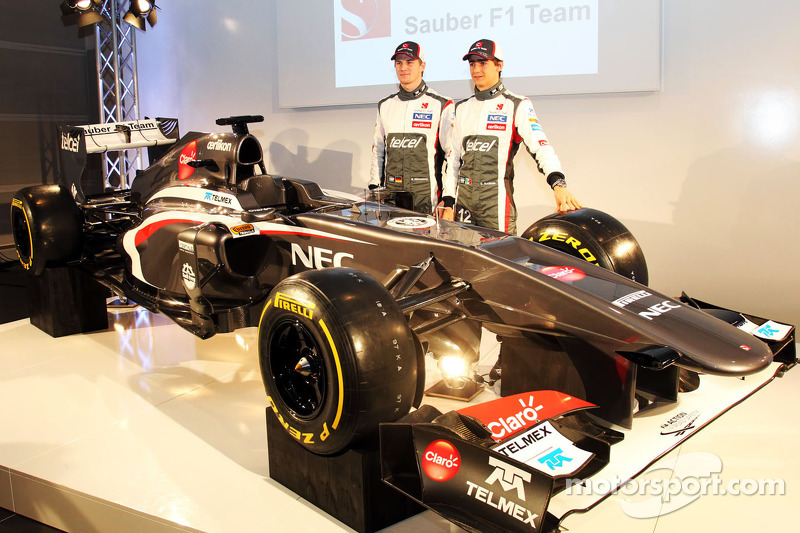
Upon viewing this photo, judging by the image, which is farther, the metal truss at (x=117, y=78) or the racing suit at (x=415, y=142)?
the metal truss at (x=117, y=78)

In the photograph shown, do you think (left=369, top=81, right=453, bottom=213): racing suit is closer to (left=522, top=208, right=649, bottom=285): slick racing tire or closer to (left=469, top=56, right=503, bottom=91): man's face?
(left=469, top=56, right=503, bottom=91): man's face

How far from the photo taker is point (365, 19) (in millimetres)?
6738

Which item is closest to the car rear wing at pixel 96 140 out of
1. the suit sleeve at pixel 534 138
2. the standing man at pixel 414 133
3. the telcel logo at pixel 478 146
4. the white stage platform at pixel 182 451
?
the white stage platform at pixel 182 451

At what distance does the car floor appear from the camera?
101 inches

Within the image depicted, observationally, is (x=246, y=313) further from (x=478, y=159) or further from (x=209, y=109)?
(x=209, y=109)

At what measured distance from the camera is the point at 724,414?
3324 mm

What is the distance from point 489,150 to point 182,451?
2.72m

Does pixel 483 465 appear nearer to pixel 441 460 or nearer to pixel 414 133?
pixel 441 460

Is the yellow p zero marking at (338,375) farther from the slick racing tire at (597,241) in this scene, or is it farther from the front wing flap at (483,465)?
the slick racing tire at (597,241)

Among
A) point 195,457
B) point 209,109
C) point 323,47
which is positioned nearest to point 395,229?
point 195,457

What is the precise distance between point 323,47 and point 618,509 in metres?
5.72

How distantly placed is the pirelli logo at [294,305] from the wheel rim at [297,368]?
0.05 m

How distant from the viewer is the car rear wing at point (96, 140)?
494cm

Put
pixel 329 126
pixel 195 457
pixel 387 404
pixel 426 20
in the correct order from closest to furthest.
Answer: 1. pixel 387 404
2. pixel 195 457
3. pixel 426 20
4. pixel 329 126
